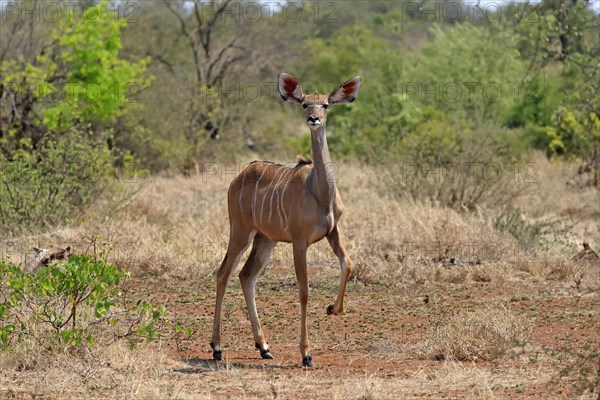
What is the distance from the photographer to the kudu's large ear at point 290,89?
795cm

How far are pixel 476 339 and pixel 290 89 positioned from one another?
2.41 m

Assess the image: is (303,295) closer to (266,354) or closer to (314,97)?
(266,354)

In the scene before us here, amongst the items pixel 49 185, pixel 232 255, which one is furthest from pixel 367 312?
pixel 49 185

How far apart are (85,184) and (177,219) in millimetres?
1415

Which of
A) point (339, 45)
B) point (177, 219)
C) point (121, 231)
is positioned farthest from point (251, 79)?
point (121, 231)

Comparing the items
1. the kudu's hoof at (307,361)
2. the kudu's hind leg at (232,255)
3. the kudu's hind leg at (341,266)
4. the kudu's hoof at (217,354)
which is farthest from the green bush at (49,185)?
the kudu's hoof at (307,361)

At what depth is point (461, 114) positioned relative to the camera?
21.3 m

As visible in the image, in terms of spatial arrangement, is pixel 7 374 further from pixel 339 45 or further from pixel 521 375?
pixel 339 45

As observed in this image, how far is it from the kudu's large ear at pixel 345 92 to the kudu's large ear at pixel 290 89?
0.82ft

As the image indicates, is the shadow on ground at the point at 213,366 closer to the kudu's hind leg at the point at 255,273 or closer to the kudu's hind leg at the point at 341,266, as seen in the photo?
the kudu's hind leg at the point at 255,273

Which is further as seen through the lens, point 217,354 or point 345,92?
point 345,92

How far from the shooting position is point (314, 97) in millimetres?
7809

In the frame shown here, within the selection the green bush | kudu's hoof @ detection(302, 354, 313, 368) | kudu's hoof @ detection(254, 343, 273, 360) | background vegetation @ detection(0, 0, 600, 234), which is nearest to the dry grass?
kudu's hoof @ detection(302, 354, 313, 368)

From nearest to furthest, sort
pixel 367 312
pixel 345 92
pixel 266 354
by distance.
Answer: pixel 266 354 → pixel 345 92 → pixel 367 312
